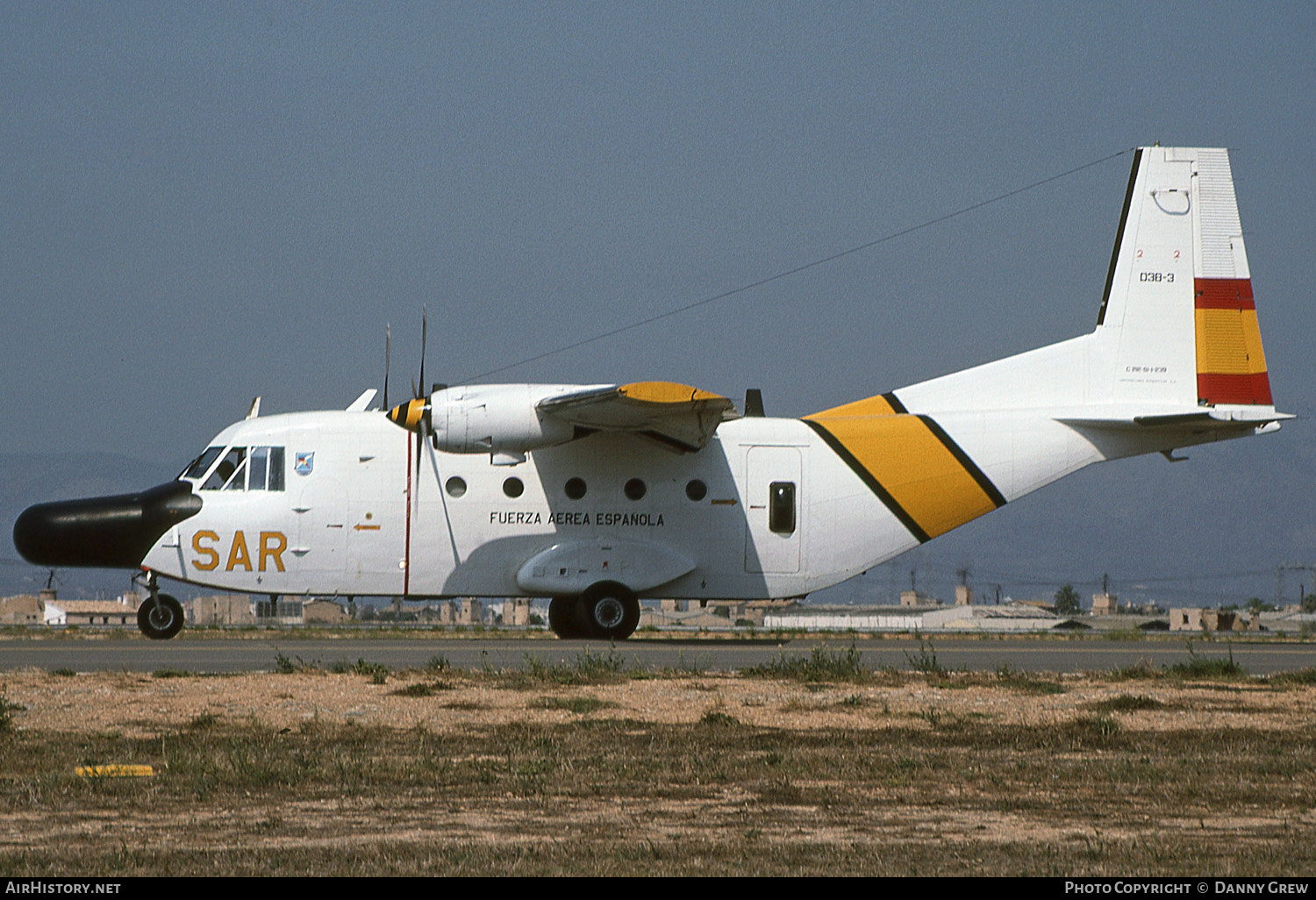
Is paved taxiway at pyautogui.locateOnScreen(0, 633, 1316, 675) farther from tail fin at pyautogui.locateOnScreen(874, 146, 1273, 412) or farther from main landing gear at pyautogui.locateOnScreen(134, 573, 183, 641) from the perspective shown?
tail fin at pyautogui.locateOnScreen(874, 146, 1273, 412)

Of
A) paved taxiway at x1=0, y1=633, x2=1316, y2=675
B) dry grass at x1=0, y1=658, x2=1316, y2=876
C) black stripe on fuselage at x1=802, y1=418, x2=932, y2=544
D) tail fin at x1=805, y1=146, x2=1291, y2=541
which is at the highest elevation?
tail fin at x1=805, y1=146, x2=1291, y2=541

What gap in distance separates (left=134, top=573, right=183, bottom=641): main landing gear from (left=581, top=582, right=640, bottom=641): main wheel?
20.8 feet

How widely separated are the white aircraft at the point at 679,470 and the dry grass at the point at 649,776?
6.75 meters

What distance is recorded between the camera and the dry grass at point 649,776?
6215mm

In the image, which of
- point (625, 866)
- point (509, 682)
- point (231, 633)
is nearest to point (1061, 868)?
point (625, 866)

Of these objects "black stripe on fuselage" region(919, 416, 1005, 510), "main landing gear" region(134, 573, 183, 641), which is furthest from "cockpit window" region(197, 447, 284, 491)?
"black stripe on fuselage" region(919, 416, 1005, 510)

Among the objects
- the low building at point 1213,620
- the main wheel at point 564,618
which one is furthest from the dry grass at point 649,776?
the low building at point 1213,620

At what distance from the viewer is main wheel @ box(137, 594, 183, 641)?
21391 mm

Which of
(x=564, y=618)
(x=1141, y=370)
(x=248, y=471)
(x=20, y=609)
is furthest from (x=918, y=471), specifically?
(x=20, y=609)

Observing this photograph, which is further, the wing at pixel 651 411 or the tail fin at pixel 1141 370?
the tail fin at pixel 1141 370

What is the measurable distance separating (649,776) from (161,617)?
49.0 ft

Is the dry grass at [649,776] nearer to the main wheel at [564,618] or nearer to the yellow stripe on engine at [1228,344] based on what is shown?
the main wheel at [564,618]
